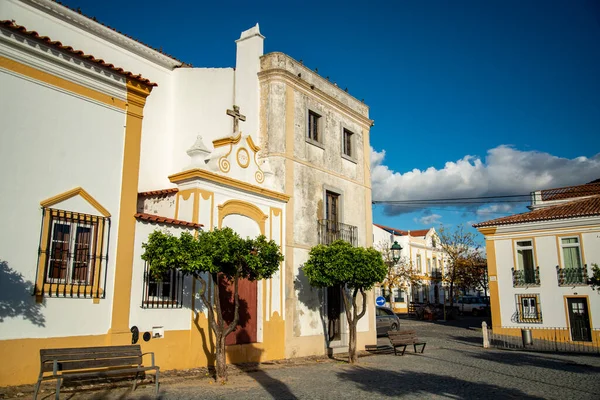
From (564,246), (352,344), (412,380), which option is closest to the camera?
(412,380)

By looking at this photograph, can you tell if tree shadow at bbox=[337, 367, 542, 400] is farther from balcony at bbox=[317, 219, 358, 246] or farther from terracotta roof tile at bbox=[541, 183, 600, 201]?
terracotta roof tile at bbox=[541, 183, 600, 201]

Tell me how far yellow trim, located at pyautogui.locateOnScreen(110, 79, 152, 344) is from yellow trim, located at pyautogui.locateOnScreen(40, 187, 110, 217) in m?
0.45

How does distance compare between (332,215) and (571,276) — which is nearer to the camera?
(332,215)

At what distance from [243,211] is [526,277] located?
16.0 m

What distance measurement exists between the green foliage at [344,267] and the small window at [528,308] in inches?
474

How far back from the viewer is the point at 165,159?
16.4 m

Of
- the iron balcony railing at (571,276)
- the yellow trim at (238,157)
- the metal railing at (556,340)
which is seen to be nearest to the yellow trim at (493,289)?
the metal railing at (556,340)

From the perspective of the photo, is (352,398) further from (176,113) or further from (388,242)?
(388,242)

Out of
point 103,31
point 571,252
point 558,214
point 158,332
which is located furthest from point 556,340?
point 103,31

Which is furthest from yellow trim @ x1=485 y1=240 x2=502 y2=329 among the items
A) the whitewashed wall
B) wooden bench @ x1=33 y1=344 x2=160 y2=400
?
the whitewashed wall

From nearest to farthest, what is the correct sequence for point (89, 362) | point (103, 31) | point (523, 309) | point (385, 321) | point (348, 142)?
point (89, 362)
point (103, 31)
point (348, 142)
point (523, 309)
point (385, 321)

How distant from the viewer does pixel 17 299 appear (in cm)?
846

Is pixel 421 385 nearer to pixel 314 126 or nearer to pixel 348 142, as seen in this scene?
pixel 314 126

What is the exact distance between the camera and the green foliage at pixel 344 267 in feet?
46.6
